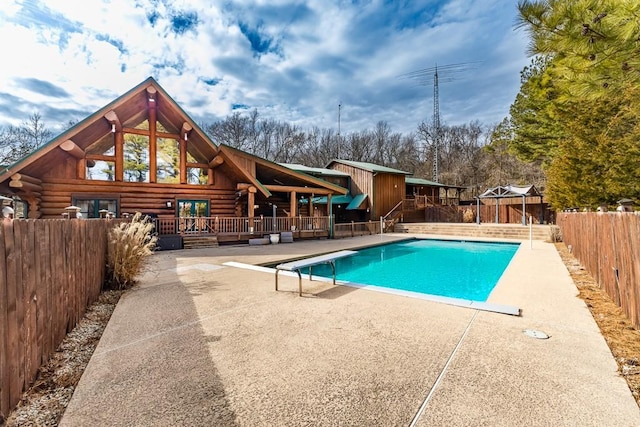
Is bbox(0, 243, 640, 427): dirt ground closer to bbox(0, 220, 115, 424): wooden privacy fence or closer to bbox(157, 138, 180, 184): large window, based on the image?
bbox(0, 220, 115, 424): wooden privacy fence

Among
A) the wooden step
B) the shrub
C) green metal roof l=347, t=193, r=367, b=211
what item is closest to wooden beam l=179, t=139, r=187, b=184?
the wooden step

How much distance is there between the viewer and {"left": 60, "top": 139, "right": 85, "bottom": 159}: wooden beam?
11.0m

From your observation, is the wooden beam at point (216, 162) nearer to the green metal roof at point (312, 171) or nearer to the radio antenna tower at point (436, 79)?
the green metal roof at point (312, 171)

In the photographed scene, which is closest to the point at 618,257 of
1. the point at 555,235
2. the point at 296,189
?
the point at 555,235

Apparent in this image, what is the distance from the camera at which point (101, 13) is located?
920 centimetres

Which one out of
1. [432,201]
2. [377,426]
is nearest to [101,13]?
[377,426]

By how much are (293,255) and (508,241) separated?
11.3m

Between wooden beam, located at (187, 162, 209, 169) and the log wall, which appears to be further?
wooden beam, located at (187, 162, 209, 169)

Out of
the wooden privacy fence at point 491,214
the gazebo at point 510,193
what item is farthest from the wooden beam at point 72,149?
the wooden privacy fence at point 491,214

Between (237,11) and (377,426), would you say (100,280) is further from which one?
(237,11)

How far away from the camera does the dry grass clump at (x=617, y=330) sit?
2.63 meters

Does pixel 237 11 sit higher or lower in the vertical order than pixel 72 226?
higher

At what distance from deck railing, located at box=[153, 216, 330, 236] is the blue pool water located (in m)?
4.29

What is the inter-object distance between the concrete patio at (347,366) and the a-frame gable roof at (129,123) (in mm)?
9573
